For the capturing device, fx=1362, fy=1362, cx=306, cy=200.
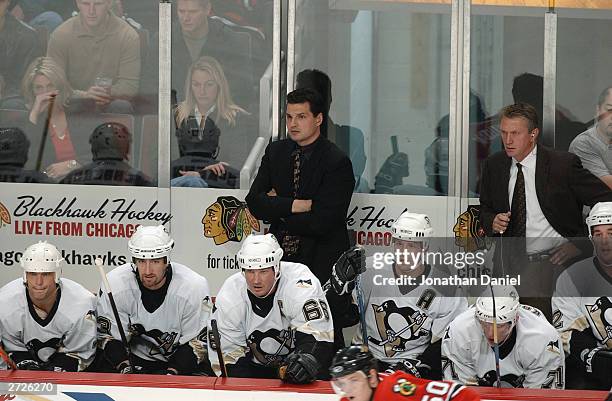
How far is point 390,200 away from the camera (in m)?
6.90

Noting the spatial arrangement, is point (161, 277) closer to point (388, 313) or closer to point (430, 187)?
point (388, 313)

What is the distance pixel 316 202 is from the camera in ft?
21.0

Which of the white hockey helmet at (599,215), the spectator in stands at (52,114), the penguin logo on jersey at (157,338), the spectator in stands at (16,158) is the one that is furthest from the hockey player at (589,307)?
the spectator in stands at (16,158)

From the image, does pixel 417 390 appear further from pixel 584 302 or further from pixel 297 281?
pixel 584 302

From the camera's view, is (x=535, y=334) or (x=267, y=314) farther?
(x=267, y=314)

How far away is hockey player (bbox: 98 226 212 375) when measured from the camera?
6086mm

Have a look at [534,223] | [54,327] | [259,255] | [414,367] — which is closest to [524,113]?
[534,223]

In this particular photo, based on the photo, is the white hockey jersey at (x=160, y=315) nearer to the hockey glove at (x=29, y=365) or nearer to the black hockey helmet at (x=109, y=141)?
the hockey glove at (x=29, y=365)

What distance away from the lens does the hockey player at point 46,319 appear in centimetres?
613

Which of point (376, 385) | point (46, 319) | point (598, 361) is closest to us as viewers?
point (376, 385)

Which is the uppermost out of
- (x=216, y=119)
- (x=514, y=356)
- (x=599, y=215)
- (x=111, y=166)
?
(x=216, y=119)

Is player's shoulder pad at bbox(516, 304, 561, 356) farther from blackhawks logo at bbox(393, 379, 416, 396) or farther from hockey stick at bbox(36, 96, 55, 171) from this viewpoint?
hockey stick at bbox(36, 96, 55, 171)

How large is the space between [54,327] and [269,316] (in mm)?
997

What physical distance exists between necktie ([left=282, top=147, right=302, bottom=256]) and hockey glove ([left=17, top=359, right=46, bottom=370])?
125 centimetres
